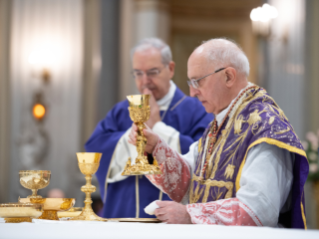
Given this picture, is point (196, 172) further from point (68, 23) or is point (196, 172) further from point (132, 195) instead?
point (68, 23)

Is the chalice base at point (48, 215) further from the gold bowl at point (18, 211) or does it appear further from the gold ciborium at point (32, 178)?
the gold bowl at point (18, 211)

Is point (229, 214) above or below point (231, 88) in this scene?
below

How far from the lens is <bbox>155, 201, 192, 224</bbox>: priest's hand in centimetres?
199

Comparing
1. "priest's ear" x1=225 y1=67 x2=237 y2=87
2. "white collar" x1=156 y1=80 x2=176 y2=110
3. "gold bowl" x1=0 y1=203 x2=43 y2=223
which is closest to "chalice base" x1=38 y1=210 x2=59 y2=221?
"gold bowl" x1=0 y1=203 x2=43 y2=223

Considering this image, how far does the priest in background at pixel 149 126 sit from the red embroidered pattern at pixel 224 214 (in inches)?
44.8

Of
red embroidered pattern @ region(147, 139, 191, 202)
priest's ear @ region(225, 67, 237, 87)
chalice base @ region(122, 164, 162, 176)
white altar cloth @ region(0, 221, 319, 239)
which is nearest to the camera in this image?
white altar cloth @ region(0, 221, 319, 239)

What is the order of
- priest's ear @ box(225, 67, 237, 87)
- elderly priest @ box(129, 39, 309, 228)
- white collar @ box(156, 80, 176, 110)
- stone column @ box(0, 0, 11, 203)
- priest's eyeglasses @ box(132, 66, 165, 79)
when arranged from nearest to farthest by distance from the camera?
elderly priest @ box(129, 39, 309, 228), priest's ear @ box(225, 67, 237, 87), priest's eyeglasses @ box(132, 66, 165, 79), white collar @ box(156, 80, 176, 110), stone column @ box(0, 0, 11, 203)

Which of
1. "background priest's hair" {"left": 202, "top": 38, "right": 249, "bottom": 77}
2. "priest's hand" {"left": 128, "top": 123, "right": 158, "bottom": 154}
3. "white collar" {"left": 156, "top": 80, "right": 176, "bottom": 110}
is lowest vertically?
"priest's hand" {"left": 128, "top": 123, "right": 158, "bottom": 154}

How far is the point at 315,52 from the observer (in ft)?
27.1

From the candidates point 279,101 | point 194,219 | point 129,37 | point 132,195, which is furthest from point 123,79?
point 194,219

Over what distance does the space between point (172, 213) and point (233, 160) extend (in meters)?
0.44

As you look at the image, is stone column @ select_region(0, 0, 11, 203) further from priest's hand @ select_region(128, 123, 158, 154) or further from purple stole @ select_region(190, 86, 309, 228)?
purple stole @ select_region(190, 86, 309, 228)

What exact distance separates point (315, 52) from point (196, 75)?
6473mm

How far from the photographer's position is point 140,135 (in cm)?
238
